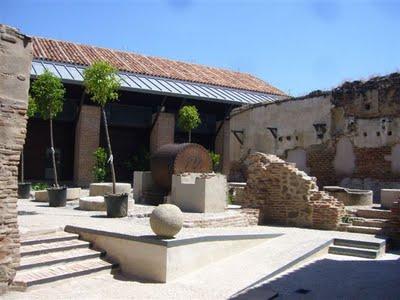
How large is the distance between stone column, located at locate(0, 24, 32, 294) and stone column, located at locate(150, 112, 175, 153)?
652 inches

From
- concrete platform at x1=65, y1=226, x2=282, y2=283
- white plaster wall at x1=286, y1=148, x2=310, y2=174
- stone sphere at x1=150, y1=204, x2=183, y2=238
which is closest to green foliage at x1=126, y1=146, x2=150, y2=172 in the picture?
white plaster wall at x1=286, y1=148, x2=310, y2=174

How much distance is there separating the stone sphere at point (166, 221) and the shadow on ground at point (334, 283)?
5.24 feet

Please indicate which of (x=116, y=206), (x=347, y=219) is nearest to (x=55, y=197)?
(x=116, y=206)

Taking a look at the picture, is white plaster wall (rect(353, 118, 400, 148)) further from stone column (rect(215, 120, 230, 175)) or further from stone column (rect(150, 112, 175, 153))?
stone column (rect(150, 112, 175, 153))

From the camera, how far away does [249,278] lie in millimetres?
7742

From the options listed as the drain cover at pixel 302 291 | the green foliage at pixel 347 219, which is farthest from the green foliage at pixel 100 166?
the drain cover at pixel 302 291

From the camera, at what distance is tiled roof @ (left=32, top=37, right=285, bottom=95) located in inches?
916

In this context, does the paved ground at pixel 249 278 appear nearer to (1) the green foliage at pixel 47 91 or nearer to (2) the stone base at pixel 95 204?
(2) the stone base at pixel 95 204

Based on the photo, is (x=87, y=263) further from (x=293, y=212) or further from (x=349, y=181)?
(x=349, y=181)

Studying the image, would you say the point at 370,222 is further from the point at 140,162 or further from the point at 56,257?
the point at 140,162

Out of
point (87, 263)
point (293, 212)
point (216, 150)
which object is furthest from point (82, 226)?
point (216, 150)

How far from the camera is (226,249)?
8.95 m

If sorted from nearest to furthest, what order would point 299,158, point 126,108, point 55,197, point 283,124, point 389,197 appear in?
point 389,197 → point 55,197 → point 299,158 → point 283,124 → point 126,108

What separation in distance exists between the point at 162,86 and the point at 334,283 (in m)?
17.2
